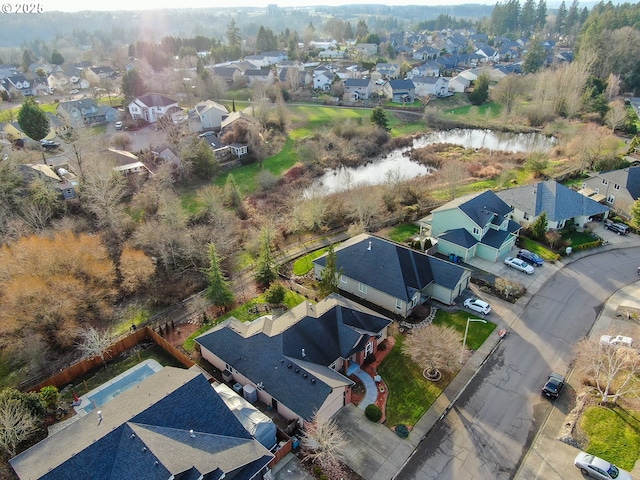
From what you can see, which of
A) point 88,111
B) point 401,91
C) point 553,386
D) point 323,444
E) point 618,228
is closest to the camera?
point 323,444

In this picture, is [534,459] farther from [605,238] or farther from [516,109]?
[516,109]

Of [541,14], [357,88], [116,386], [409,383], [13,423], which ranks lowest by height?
[409,383]

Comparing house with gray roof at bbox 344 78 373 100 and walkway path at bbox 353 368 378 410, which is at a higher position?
house with gray roof at bbox 344 78 373 100

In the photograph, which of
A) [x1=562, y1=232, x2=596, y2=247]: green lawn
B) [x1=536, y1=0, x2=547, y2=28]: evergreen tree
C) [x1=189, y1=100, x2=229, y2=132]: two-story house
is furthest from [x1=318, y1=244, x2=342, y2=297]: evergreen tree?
[x1=536, y1=0, x2=547, y2=28]: evergreen tree

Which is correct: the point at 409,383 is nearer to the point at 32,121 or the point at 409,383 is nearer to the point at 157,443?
the point at 157,443

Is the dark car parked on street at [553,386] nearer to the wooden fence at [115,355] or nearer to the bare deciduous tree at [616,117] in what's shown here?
the wooden fence at [115,355]

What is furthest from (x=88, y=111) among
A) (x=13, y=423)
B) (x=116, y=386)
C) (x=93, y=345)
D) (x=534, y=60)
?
(x=534, y=60)

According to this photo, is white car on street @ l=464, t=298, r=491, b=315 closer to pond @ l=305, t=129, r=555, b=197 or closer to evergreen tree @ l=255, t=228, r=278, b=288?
evergreen tree @ l=255, t=228, r=278, b=288
